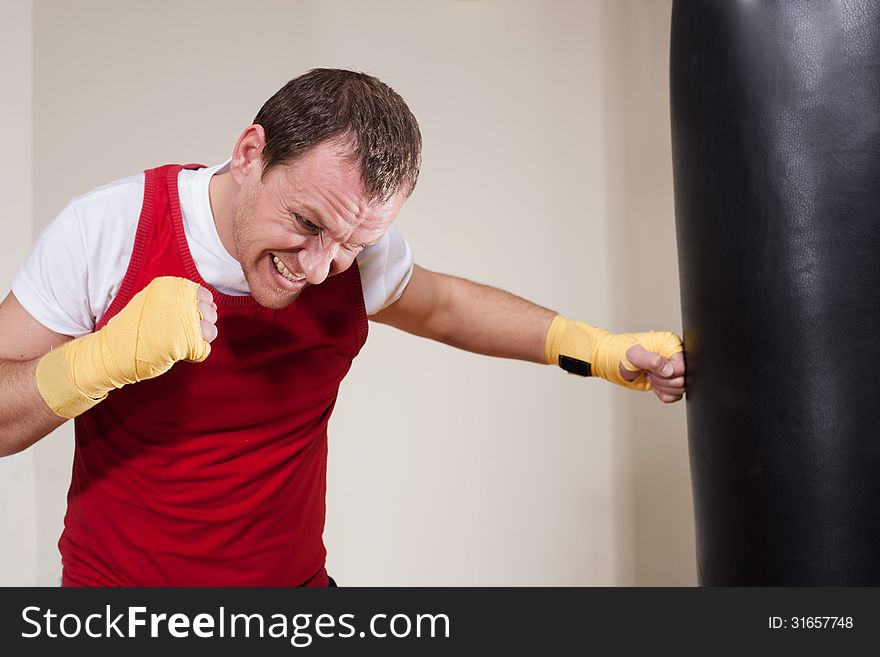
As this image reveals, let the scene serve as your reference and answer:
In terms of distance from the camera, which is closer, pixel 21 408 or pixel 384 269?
pixel 21 408

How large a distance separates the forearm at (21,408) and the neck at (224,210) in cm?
29

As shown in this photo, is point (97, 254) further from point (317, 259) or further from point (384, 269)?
point (384, 269)

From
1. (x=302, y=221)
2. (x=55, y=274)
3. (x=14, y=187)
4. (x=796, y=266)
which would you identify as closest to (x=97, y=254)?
(x=55, y=274)

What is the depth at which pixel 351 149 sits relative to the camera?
45.6 inches

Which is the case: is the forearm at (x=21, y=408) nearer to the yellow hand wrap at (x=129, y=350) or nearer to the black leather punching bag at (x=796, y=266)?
the yellow hand wrap at (x=129, y=350)

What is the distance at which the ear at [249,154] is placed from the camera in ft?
4.02

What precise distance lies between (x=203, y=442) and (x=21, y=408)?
27cm

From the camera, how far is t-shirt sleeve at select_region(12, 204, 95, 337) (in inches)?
47.7

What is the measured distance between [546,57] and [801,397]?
1.61 m

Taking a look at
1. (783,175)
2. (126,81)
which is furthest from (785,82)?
(126,81)

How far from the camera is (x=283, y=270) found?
125 centimetres

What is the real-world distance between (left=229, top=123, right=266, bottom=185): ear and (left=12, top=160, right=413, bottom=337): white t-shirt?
82mm

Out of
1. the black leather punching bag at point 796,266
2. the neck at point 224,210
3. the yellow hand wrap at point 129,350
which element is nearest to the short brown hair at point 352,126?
the neck at point 224,210

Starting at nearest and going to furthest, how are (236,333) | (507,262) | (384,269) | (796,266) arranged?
(796,266) < (236,333) < (384,269) < (507,262)
